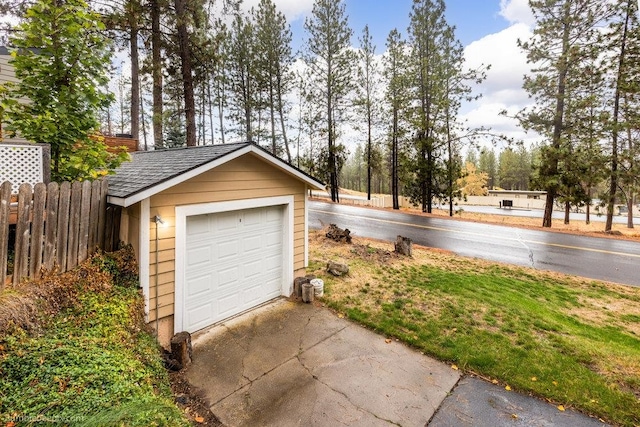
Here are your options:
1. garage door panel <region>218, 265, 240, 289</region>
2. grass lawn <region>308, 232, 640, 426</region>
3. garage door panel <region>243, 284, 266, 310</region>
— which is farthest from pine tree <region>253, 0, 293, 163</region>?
garage door panel <region>218, 265, 240, 289</region>

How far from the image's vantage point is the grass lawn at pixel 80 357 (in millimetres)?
2301

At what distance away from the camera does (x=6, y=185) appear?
3.46m

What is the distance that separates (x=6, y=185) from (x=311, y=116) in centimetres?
2395

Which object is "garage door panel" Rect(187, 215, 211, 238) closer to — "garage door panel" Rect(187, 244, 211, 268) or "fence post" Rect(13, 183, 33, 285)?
"garage door panel" Rect(187, 244, 211, 268)

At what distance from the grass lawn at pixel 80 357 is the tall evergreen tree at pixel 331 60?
22.6 m

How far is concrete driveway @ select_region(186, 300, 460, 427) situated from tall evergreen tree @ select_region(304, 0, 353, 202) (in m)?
21.2

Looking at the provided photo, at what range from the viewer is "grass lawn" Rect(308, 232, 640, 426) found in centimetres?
412

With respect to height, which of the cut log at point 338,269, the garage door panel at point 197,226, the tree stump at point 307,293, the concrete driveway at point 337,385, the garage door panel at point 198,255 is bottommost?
the concrete driveway at point 337,385

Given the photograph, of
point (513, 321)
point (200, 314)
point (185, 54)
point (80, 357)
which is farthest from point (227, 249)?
point (185, 54)

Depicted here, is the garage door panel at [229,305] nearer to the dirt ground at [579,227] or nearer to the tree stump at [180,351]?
the tree stump at [180,351]

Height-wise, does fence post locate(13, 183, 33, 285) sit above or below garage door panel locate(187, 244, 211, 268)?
above

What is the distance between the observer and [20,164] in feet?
13.5

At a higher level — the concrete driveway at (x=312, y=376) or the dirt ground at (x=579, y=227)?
the dirt ground at (x=579, y=227)

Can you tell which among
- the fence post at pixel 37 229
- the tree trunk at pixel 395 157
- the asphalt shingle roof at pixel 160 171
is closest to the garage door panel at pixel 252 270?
the asphalt shingle roof at pixel 160 171
